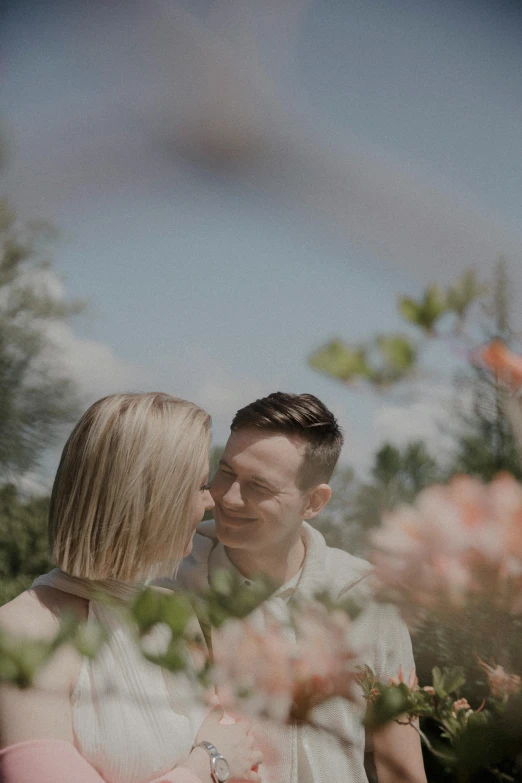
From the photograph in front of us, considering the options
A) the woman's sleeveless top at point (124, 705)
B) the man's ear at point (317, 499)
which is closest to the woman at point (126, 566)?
the woman's sleeveless top at point (124, 705)

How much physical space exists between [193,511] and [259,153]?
15.7 inches

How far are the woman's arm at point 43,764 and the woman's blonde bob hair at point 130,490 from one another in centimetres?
18

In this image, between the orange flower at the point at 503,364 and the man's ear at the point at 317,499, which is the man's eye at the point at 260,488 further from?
the orange flower at the point at 503,364

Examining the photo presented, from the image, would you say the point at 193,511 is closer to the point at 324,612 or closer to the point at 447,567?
the point at 324,612

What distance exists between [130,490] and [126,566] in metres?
0.09

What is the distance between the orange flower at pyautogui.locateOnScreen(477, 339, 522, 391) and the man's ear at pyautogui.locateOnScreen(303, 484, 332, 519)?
0.34 m

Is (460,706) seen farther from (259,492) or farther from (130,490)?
(130,490)

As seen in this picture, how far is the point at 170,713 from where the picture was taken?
31.4 inches

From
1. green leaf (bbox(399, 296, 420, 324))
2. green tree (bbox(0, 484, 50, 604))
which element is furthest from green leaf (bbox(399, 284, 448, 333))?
green tree (bbox(0, 484, 50, 604))

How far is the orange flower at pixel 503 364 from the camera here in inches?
18.5

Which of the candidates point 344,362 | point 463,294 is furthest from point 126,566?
point 463,294

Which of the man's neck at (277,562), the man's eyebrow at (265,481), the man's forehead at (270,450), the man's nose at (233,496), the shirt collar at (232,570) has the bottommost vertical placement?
the shirt collar at (232,570)

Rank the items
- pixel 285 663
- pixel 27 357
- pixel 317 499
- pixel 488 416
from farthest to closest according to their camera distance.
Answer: pixel 27 357 → pixel 317 499 → pixel 285 663 → pixel 488 416

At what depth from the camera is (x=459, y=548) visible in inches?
18.7
